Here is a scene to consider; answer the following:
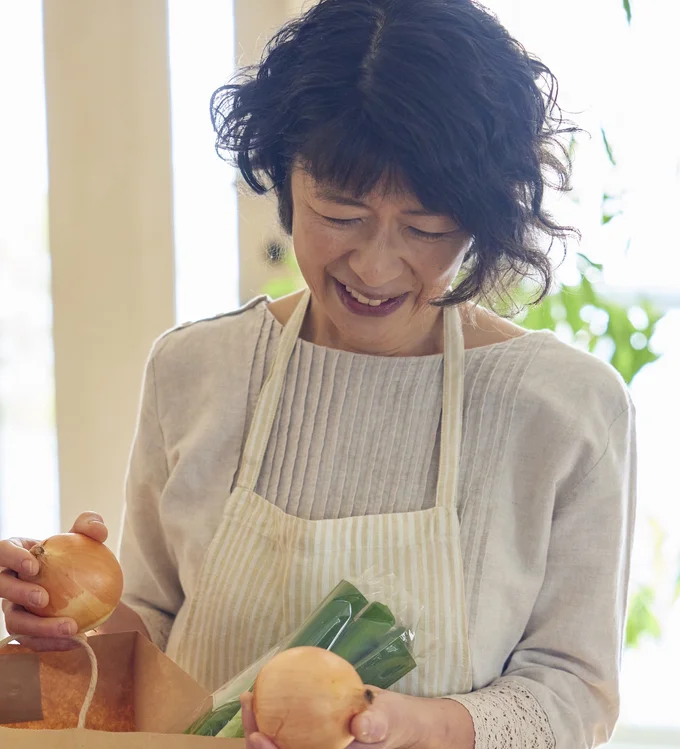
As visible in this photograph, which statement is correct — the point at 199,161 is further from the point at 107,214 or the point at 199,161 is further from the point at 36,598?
the point at 36,598

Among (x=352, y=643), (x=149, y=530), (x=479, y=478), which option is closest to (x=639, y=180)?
(x=479, y=478)

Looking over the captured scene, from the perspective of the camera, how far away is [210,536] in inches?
42.6

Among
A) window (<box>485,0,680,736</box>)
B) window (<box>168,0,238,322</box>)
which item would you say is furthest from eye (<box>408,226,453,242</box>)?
window (<box>168,0,238,322</box>)

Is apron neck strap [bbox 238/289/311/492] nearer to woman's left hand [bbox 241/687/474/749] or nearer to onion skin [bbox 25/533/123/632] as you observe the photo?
onion skin [bbox 25/533/123/632]

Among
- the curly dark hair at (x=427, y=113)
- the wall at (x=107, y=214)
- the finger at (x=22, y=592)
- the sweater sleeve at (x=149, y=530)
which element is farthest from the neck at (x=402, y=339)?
the wall at (x=107, y=214)

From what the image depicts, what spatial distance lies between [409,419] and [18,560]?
0.48 m

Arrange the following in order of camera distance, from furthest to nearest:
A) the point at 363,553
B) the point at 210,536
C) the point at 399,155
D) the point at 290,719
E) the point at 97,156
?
1. the point at 97,156
2. the point at 210,536
3. the point at 363,553
4. the point at 399,155
5. the point at 290,719

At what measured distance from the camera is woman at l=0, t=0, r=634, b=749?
0.88m

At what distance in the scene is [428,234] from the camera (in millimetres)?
923

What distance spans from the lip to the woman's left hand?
409 millimetres

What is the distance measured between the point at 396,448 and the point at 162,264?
1.12 m

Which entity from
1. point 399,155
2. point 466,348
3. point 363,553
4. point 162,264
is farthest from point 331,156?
point 162,264

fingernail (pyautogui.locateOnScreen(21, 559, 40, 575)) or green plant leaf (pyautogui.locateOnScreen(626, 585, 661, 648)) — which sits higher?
fingernail (pyautogui.locateOnScreen(21, 559, 40, 575))

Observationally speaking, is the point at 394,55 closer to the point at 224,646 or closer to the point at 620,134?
the point at 224,646
